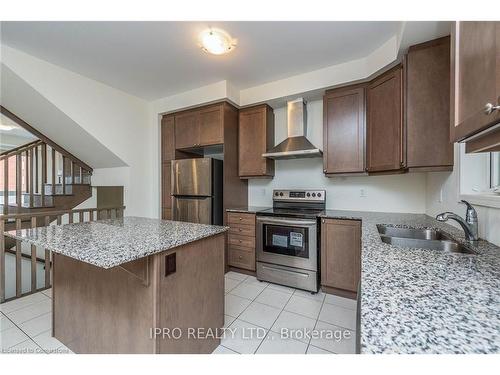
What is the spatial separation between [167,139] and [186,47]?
5.27 feet

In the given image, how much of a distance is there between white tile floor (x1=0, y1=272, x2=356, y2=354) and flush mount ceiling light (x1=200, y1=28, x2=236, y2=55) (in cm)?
251

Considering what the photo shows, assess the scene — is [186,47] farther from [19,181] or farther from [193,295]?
[19,181]

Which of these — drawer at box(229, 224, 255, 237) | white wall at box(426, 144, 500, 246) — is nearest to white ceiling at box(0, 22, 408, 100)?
white wall at box(426, 144, 500, 246)

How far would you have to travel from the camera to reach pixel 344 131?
256cm

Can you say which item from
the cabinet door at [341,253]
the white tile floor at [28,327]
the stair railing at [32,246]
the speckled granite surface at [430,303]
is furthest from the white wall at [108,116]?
the speckled granite surface at [430,303]

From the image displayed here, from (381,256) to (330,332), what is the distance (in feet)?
3.79

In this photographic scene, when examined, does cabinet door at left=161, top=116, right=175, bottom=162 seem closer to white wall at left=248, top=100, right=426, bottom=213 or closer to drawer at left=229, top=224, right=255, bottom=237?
white wall at left=248, top=100, right=426, bottom=213

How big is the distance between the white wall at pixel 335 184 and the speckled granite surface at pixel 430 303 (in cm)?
167

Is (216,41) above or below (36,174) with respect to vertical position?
above

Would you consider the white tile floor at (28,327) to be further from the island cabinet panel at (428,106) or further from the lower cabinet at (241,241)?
the island cabinet panel at (428,106)

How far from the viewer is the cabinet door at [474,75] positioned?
0.65 meters

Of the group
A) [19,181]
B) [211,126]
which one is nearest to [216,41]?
[211,126]
